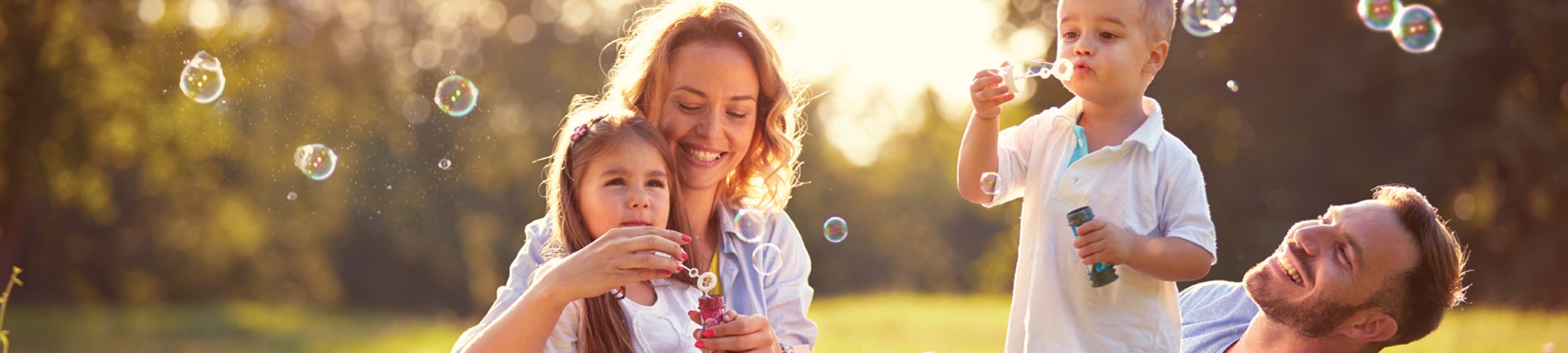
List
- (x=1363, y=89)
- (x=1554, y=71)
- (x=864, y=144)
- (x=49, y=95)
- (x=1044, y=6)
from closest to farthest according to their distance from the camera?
(x=1554, y=71) → (x=1363, y=89) → (x=1044, y=6) → (x=49, y=95) → (x=864, y=144)

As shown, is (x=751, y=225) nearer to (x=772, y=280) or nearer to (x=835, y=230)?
(x=772, y=280)

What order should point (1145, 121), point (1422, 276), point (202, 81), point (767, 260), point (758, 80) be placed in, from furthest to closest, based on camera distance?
point (202, 81), point (758, 80), point (767, 260), point (1422, 276), point (1145, 121)

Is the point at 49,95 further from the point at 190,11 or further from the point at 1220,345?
the point at 1220,345

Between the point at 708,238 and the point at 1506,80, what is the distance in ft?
34.8

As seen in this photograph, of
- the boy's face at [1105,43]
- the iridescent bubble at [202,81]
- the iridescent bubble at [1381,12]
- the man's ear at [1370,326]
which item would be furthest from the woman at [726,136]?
the iridescent bubble at [1381,12]

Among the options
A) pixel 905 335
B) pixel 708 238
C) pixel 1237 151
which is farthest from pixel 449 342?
pixel 708 238

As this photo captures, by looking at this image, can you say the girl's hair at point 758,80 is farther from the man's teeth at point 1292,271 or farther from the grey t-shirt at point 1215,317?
the man's teeth at point 1292,271

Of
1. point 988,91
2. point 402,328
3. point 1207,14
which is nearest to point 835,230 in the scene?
point 988,91

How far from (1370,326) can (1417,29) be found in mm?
1180

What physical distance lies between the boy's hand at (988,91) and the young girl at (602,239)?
0.75 metres

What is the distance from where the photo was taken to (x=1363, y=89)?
38.0 ft

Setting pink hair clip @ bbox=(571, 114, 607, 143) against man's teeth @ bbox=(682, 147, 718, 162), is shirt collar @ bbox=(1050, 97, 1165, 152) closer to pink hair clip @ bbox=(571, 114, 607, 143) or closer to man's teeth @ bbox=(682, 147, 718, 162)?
man's teeth @ bbox=(682, 147, 718, 162)

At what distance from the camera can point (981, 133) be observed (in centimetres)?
280

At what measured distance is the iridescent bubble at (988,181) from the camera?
2859 millimetres
